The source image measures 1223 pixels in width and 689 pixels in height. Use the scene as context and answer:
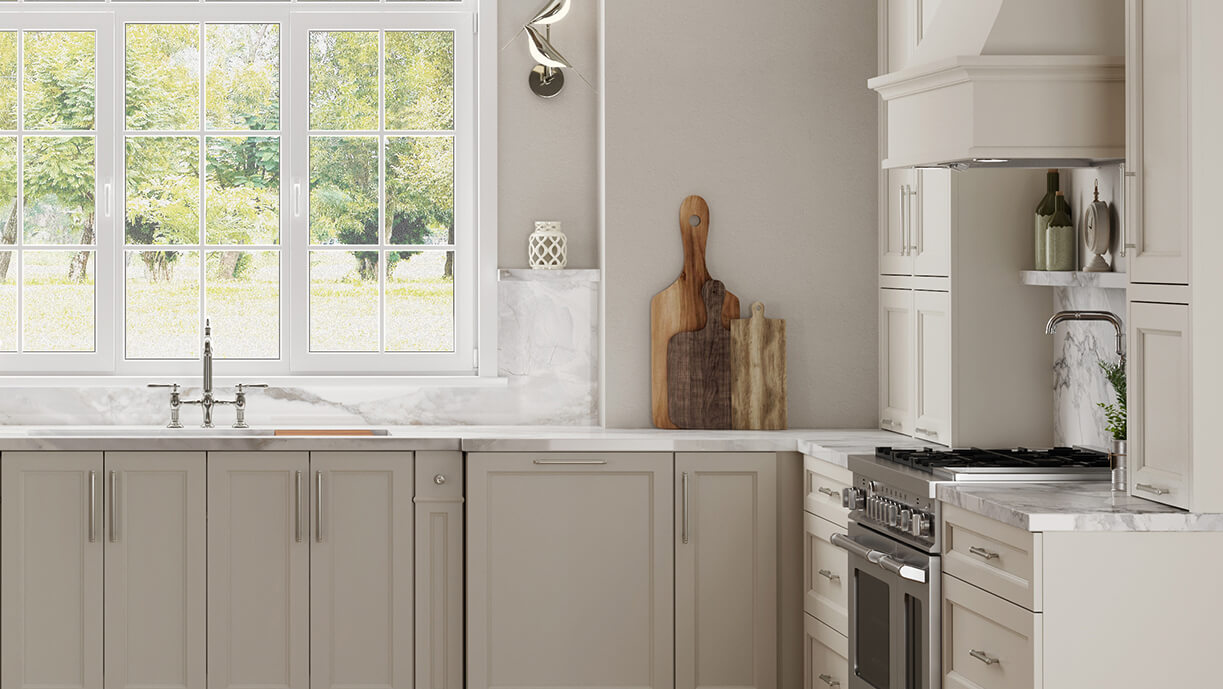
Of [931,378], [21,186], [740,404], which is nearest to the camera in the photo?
[931,378]

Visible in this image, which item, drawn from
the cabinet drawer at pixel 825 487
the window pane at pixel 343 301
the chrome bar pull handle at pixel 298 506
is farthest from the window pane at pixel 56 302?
the cabinet drawer at pixel 825 487

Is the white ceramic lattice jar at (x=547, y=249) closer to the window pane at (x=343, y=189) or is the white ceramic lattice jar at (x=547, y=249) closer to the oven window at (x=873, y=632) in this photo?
the window pane at (x=343, y=189)

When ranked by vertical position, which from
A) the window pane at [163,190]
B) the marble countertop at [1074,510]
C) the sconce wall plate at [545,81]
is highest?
the sconce wall plate at [545,81]

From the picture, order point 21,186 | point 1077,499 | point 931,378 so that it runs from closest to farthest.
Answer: point 1077,499, point 931,378, point 21,186

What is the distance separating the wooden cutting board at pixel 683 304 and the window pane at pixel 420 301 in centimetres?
82

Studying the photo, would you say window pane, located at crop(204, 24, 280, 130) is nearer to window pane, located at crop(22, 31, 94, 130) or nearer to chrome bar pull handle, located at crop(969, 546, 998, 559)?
window pane, located at crop(22, 31, 94, 130)

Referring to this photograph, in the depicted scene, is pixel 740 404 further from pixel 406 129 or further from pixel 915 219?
pixel 406 129

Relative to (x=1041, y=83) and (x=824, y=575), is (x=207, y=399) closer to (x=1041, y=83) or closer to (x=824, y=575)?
(x=824, y=575)

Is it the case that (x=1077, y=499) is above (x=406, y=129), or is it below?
below

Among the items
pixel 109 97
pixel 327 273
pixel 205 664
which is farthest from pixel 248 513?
pixel 109 97

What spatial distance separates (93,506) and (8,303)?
1.13 meters

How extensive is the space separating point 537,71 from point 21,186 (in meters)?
1.93

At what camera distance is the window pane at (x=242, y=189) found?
4812mm

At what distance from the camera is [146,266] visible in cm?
480
